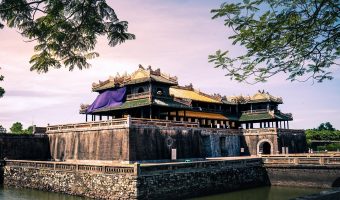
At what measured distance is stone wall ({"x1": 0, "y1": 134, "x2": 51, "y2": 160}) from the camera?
36672mm

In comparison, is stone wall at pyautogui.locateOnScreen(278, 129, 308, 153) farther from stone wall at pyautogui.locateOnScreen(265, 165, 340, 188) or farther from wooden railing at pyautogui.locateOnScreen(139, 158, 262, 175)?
wooden railing at pyautogui.locateOnScreen(139, 158, 262, 175)

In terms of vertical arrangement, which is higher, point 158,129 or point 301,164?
point 158,129

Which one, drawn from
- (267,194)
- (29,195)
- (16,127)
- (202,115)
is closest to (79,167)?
(29,195)

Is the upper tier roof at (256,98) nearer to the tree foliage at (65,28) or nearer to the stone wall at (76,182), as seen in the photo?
the stone wall at (76,182)

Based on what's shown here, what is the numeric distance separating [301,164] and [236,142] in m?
14.2

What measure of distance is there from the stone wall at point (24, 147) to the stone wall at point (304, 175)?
80.2 ft

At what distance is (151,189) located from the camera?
23.2 m

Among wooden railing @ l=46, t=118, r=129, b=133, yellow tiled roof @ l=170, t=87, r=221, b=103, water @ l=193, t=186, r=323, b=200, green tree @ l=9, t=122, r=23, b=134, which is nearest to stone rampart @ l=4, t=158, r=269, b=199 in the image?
water @ l=193, t=186, r=323, b=200

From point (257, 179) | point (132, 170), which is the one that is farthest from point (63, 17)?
point (257, 179)

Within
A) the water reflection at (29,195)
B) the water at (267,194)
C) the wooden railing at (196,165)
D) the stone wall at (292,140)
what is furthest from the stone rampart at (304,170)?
the water reflection at (29,195)

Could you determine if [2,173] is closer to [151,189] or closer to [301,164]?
[151,189]

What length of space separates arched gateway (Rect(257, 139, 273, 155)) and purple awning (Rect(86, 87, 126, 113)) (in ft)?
62.7

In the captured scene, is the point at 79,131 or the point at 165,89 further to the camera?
the point at 165,89

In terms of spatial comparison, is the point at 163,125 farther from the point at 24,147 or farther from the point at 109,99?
the point at 24,147
